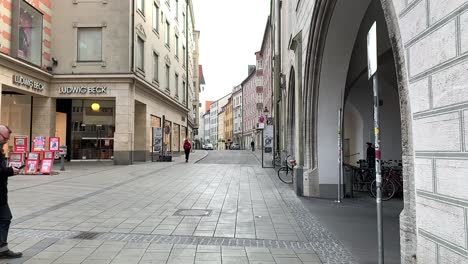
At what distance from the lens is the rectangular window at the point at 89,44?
26.4 metres

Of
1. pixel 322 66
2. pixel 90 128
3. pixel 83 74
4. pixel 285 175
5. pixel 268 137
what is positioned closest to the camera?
pixel 322 66

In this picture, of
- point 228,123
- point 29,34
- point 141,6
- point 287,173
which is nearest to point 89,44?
point 29,34

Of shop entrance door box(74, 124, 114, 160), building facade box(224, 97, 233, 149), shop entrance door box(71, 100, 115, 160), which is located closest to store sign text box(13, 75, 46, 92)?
shop entrance door box(71, 100, 115, 160)

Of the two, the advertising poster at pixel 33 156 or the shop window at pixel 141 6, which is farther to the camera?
the shop window at pixel 141 6

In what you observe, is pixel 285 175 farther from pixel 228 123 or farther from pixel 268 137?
pixel 228 123

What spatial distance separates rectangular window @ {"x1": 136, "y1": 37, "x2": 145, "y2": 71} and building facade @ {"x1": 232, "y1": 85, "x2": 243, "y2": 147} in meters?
81.9

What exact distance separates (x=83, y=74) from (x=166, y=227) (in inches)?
796

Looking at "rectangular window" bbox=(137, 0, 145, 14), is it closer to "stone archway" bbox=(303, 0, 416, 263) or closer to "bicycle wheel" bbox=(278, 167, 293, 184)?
"bicycle wheel" bbox=(278, 167, 293, 184)

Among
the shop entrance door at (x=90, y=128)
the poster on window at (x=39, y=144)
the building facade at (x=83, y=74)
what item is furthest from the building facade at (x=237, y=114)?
the poster on window at (x=39, y=144)

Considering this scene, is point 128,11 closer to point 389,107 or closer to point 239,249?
point 389,107

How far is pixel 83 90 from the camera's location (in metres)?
25.9

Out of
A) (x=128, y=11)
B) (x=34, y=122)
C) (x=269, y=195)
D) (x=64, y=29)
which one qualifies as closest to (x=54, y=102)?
(x=34, y=122)

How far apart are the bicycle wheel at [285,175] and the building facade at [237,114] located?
91069 mm

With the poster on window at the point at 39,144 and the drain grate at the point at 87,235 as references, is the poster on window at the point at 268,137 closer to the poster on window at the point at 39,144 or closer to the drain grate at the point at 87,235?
the poster on window at the point at 39,144
